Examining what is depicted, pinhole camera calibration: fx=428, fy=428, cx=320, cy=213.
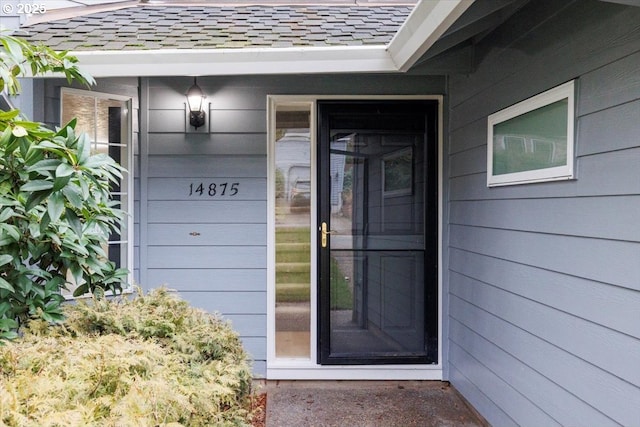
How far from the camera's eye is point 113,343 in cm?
163

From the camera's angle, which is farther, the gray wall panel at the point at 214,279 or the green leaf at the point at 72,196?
the gray wall panel at the point at 214,279

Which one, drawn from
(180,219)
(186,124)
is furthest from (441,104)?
(180,219)

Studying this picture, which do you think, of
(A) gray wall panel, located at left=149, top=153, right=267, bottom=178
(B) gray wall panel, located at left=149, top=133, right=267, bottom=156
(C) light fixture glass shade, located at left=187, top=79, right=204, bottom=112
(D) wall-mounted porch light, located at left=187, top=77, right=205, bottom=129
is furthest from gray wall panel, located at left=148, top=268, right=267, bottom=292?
(C) light fixture glass shade, located at left=187, top=79, right=204, bottom=112

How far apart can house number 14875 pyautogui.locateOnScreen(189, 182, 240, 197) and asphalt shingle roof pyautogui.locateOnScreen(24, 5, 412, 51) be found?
1016 millimetres

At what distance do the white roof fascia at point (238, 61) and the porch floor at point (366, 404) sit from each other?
7.16 ft

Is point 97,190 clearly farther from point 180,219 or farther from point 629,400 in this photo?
point 629,400

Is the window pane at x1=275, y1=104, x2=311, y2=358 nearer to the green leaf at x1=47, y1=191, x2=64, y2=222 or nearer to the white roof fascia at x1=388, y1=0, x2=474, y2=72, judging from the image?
the white roof fascia at x1=388, y1=0, x2=474, y2=72

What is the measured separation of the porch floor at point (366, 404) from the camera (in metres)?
2.73

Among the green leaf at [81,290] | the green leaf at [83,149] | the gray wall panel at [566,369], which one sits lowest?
the gray wall panel at [566,369]

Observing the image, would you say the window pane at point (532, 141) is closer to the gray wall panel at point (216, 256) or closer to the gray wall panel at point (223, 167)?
the gray wall panel at point (223, 167)

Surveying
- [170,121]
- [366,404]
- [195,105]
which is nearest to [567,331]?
[366,404]

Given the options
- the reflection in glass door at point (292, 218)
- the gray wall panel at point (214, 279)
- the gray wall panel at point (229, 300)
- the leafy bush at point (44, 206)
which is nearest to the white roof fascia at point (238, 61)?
the leafy bush at point (44, 206)

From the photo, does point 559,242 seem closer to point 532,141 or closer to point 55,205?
point 532,141

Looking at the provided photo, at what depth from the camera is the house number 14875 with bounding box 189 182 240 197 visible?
3.28m
